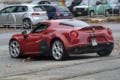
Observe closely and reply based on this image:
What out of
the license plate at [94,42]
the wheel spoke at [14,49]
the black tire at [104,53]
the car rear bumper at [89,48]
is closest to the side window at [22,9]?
the wheel spoke at [14,49]

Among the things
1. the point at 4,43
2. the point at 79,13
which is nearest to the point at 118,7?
the point at 79,13

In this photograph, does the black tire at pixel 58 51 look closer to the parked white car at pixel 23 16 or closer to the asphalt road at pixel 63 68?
the asphalt road at pixel 63 68

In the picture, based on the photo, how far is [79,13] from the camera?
2068 inches

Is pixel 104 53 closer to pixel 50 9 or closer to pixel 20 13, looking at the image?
pixel 20 13

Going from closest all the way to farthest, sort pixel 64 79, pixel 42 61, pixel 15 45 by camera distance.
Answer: pixel 64 79 < pixel 42 61 < pixel 15 45

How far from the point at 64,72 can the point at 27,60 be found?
13.3ft

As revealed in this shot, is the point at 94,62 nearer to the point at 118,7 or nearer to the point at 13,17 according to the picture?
the point at 13,17

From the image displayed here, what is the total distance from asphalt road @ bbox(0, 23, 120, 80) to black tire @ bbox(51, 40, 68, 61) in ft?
0.70

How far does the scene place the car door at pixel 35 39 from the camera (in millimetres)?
16264

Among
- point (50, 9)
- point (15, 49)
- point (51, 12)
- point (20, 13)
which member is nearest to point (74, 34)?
point (15, 49)

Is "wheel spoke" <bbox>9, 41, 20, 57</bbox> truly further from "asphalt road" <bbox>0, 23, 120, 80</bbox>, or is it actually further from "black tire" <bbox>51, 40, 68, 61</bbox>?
"black tire" <bbox>51, 40, 68, 61</bbox>

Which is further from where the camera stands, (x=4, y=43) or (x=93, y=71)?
(x=4, y=43)

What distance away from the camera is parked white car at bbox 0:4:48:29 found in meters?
34.7

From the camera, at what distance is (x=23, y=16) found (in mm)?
34844
